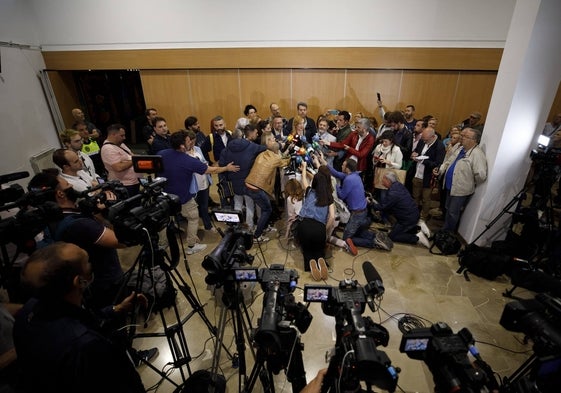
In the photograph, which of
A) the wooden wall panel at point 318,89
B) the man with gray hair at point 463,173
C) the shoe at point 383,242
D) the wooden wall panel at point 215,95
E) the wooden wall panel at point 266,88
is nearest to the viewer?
the man with gray hair at point 463,173

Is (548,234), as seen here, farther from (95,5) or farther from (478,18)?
(95,5)

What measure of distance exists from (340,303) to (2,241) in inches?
85.2

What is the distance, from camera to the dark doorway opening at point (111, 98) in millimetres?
8102

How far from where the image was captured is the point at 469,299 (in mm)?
3227

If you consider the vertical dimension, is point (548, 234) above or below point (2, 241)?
below

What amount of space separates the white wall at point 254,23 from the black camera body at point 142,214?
5.78 m

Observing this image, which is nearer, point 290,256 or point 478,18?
point 290,256

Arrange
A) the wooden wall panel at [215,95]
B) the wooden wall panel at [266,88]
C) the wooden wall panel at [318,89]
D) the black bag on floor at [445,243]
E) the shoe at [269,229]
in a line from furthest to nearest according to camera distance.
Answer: the wooden wall panel at [215,95]
the wooden wall panel at [266,88]
the wooden wall panel at [318,89]
the shoe at [269,229]
the black bag on floor at [445,243]

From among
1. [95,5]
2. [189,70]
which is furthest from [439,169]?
[95,5]

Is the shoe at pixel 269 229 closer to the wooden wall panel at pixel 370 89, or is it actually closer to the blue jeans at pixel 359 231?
the blue jeans at pixel 359 231

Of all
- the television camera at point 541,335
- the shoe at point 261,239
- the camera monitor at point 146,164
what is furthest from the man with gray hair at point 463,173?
the camera monitor at point 146,164

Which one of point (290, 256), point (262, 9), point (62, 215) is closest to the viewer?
point (62, 215)

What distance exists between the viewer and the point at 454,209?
4180 millimetres

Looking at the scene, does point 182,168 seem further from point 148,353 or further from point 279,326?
point 279,326
